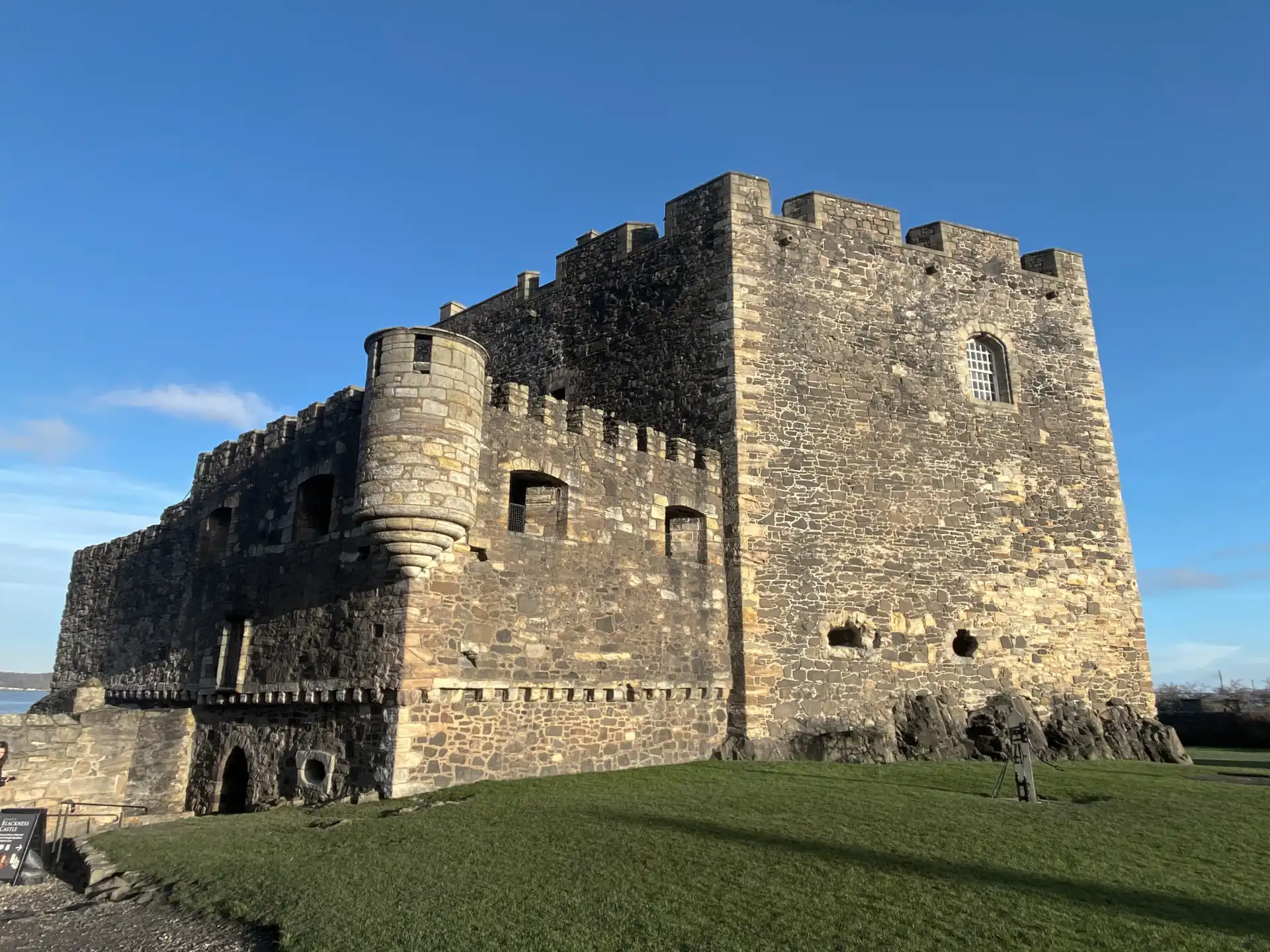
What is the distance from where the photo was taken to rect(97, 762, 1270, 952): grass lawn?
570 cm

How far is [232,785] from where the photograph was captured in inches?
564

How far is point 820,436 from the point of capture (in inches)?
648

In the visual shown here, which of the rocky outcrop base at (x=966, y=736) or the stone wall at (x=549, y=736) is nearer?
the stone wall at (x=549, y=736)

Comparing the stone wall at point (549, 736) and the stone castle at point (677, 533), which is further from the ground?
the stone castle at point (677, 533)

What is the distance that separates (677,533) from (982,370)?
8.40 metres

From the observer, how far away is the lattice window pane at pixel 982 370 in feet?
60.5

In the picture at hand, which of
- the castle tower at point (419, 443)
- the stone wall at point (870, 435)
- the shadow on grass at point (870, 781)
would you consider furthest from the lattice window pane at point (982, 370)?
the castle tower at point (419, 443)

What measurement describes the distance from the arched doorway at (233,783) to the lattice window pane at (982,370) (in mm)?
16262

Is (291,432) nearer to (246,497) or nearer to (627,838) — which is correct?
(246,497)

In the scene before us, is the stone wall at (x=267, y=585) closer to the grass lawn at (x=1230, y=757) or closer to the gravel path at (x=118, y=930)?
the gravel path at (x=118, y=930)

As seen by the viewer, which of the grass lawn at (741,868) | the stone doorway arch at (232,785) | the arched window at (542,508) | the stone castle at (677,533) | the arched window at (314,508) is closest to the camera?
the grass lawn at (741,868)

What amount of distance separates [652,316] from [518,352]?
4390mm

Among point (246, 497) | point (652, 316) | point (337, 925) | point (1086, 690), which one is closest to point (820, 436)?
point (652, 316)

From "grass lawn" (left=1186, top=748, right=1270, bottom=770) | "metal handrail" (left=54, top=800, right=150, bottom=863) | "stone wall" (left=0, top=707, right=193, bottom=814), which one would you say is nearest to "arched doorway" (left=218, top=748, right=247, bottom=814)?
"stone wall" (left=0, top=707, right=193, bottom=814)
